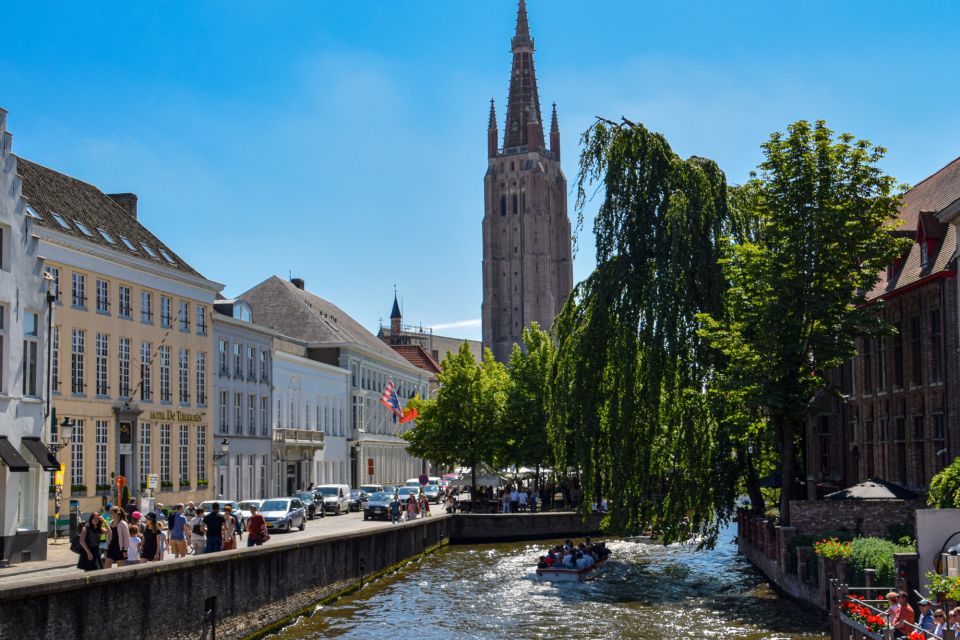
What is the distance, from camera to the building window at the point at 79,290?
4462cm

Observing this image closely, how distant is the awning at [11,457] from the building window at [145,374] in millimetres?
20693

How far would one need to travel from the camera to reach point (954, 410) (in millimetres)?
33156

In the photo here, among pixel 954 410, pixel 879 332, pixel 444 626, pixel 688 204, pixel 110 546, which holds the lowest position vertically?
pixel 444 626

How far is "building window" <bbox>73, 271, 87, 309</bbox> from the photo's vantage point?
44.6 m

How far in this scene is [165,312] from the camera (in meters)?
52.2

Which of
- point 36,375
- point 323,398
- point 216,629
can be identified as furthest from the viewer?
point 323,398

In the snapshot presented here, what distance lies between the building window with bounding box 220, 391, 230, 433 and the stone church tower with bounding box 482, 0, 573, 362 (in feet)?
324

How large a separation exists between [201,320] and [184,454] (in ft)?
20.5

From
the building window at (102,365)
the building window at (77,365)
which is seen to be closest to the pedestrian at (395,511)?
the building window at (102,365)

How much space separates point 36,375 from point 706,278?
57.9ft

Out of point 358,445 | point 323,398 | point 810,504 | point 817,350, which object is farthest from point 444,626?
point 358,445

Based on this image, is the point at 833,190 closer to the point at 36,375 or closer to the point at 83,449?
the point at 36,375

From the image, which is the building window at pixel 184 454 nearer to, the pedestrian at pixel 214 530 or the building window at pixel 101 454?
the building window at pixel 101 454

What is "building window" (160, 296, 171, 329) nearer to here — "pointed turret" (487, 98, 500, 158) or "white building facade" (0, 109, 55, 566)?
"white building facade" (0, 109, 55, 566)
